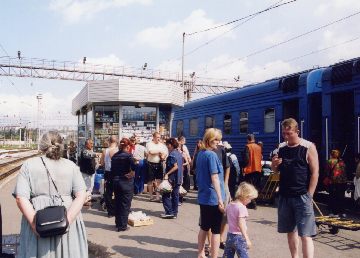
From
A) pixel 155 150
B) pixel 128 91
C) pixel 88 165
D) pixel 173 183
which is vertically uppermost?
pixel 128 91

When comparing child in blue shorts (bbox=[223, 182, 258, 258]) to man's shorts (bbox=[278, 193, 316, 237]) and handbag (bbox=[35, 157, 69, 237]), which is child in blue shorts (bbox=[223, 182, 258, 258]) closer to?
man's shorts (bbox=[278, 193, 316, 237])

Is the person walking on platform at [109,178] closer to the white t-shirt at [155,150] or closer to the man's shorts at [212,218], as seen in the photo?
the white t-shirt at [155,150]

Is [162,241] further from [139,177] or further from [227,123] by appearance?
[227,123]

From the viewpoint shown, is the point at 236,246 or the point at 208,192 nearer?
the point at 236,246

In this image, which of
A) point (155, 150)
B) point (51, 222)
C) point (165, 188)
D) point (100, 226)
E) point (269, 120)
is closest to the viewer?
point (51, 222)

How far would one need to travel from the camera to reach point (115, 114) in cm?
1683

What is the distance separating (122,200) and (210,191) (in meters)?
3.03

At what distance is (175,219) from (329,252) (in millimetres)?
3530

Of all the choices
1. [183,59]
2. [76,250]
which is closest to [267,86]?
[76,250]

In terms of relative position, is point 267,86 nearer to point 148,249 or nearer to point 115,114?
point 115,114

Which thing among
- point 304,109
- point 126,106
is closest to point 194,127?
point 126,106

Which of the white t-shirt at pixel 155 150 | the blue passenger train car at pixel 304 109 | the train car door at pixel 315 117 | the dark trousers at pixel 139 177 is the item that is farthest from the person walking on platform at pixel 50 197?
the train car door at pixel 315 117

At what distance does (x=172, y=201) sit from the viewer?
9.08 meters

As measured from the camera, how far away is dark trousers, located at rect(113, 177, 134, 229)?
25.9ft
